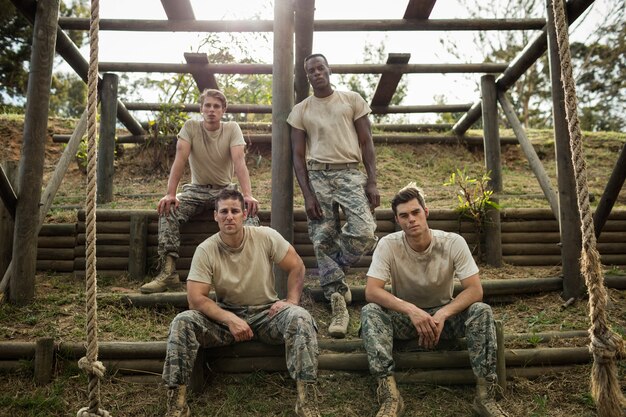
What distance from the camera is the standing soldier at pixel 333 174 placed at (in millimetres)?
3715

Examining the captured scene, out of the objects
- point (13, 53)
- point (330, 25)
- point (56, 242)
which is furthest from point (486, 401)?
point (13, 53)

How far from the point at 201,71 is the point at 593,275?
551 cm

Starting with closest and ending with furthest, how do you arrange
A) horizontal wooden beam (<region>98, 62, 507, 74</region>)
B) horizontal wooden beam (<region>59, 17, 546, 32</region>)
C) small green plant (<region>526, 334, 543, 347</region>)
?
small green plant (<region>526, 334, 543, 347</region>) < horizontal wooden beam (<region>59, 17, 546, 32</region>) < horizontal wooden beam (<region>98, 62, 507, 74</region>)

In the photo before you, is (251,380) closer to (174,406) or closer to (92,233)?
(174,406)

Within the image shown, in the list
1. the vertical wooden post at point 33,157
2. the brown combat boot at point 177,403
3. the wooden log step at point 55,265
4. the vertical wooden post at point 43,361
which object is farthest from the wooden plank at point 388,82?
the vertical wooden post at point 43,361

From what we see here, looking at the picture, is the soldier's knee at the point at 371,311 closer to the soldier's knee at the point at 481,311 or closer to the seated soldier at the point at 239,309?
the seated soldier at the point at 239,309

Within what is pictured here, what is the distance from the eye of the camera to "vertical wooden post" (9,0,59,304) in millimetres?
3842

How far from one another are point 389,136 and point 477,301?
20.2 feet

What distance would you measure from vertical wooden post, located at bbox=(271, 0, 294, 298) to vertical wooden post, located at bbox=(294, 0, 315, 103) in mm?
468

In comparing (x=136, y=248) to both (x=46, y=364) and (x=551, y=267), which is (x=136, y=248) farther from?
(x=551, y=267)

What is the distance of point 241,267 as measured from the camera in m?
3.08

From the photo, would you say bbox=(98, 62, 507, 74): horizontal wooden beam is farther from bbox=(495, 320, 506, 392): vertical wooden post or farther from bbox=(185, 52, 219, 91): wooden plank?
bbox=(495, 320, 506, 392): vertical wooden post

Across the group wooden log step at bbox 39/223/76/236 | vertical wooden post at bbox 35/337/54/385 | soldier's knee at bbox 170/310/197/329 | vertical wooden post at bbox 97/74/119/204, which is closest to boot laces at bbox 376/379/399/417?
soldier's knee at bbox 170/310/197/329

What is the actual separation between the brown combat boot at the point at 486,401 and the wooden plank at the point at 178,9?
4.71 m
